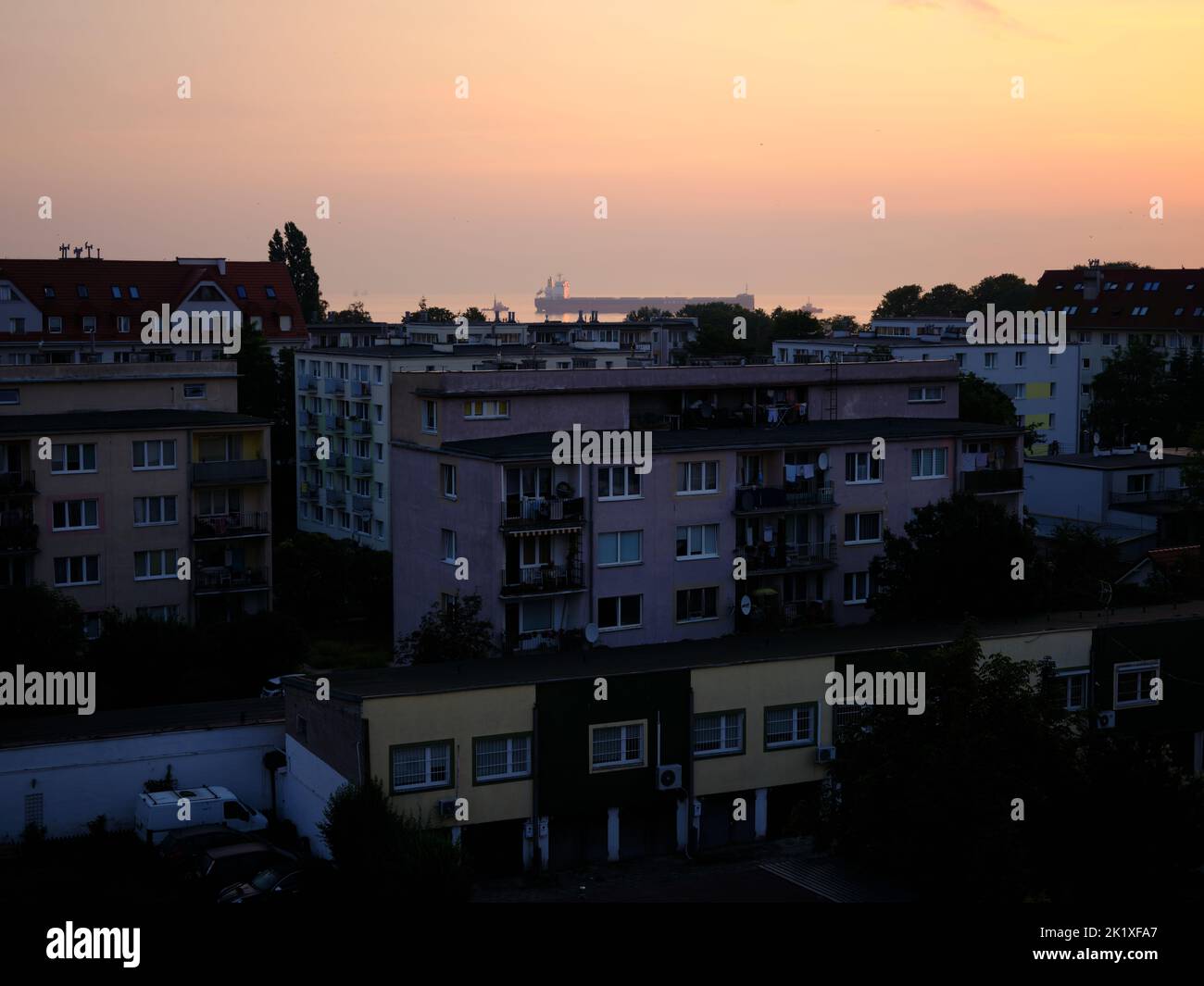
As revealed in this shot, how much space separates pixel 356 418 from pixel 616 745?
121 feet

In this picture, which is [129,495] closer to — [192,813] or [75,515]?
[75,515]

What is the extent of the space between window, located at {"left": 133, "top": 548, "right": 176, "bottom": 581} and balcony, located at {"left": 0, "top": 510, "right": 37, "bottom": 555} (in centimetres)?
280

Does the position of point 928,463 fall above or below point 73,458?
below

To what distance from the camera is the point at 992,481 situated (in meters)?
41.8

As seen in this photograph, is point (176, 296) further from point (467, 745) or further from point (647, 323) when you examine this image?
point (467, 745)

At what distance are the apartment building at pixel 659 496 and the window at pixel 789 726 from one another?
8.12 m

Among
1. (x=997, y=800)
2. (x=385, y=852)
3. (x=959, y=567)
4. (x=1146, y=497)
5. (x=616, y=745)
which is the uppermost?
(x=1146, y=497)

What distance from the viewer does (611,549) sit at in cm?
3625

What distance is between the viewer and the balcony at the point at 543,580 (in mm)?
34750

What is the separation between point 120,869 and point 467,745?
21.0 feet

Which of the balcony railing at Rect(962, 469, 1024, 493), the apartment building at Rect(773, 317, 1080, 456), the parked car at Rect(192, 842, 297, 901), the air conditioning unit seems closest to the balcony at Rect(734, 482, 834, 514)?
the balcony railing at Rect(962, 469, 1024, 493)

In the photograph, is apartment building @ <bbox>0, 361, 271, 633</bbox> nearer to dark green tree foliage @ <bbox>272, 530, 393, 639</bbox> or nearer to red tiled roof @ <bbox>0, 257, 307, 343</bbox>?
dark green tree foliage @ <bbox>272, 530, 393, 639</bbox>

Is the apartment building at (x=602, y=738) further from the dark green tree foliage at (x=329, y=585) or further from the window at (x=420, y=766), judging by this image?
the dark green tree foliage at (x=329, y=585)

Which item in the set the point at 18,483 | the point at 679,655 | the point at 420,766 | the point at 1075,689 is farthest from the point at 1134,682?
the point at 18,483
